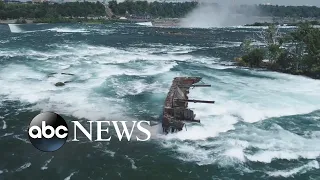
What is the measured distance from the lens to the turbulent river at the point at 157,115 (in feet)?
108

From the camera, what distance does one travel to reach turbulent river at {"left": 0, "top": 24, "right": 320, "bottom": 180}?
108ft

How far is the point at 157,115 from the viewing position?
4525 centimetres

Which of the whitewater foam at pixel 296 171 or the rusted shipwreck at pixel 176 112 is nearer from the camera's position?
the whitewater foam at pixel 296 171

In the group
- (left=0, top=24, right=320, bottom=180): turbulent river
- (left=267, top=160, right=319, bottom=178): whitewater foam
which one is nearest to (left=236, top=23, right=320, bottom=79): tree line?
(left=0, top=24, right=320, bottom=180): turbulent river

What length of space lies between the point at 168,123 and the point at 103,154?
25.4 ft

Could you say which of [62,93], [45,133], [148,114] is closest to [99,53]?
[62,93]

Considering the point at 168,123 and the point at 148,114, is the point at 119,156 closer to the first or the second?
the point at 168,123

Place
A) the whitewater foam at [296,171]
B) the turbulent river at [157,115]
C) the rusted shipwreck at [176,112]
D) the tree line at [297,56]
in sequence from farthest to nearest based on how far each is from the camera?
the tree line at [297,56] → the rusted shipwreck at [176,112] → the turbulent river at [157,115] → the whitewater foam at [296,171]

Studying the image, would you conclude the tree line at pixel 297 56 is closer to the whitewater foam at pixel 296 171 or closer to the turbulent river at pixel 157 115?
the turbulent river at pixel 157 115

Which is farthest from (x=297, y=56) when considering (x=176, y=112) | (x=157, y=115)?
(x=176, y=112)

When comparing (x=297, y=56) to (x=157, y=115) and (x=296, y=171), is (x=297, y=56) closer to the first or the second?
(x=157, y=115)

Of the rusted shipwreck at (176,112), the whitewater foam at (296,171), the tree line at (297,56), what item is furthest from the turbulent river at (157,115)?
the tree line at (297,56)

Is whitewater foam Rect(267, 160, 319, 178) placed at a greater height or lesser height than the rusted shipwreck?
lesser

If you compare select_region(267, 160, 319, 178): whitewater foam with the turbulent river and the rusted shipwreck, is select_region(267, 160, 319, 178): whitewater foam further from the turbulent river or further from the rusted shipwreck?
the rusted shipwreck
